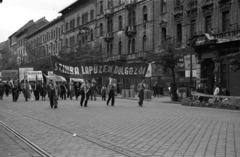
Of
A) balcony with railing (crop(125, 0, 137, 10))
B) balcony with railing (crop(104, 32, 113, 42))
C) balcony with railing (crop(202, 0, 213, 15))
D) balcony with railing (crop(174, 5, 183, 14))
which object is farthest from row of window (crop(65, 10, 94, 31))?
balcony with railing (crop(202, 0, 213, 15))

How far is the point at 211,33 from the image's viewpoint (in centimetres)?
3578

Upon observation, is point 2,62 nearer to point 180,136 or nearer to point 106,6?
point 106,6

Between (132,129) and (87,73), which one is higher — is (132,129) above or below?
below

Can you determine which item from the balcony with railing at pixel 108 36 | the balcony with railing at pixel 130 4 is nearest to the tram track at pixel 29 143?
the balcony with railing at pixel 130 4

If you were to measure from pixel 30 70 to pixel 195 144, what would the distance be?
152 feet

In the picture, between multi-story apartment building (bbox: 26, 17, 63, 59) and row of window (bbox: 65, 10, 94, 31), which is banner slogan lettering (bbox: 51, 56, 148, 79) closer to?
row of window (bbox: 65, 10, 94, 31)

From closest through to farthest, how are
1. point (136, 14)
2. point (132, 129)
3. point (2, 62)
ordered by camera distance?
point (132, 129), point (136, 14), point (2, 62)

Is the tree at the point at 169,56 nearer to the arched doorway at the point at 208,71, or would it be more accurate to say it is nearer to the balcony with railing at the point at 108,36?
the arched doorway at the point at 208,71

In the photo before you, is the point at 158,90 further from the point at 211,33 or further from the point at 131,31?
the point at 131,31

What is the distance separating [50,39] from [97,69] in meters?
61.0

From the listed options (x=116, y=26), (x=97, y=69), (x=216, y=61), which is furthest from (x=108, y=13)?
(x=97, y=69)

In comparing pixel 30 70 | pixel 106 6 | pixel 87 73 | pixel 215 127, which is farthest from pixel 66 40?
pixel 215 127

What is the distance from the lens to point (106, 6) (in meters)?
59.1

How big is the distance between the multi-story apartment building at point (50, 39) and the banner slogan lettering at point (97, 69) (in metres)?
52.6
